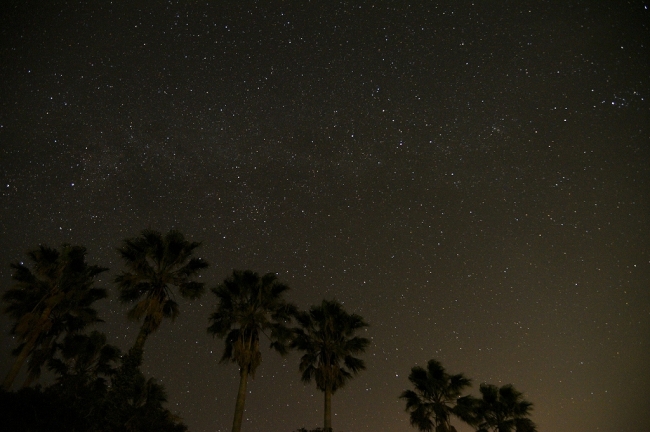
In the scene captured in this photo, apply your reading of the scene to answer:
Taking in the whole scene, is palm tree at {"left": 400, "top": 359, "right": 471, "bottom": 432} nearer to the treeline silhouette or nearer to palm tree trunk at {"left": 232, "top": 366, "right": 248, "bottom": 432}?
the treeline silhouette

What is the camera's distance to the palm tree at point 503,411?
25.9 metres

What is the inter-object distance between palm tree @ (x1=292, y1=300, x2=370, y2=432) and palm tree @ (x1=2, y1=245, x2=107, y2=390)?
11.8 meters

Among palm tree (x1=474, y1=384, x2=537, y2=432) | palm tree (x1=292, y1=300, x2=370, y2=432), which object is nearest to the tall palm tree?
palm tree (x1=292, y1=300, x2=370, y2=432)

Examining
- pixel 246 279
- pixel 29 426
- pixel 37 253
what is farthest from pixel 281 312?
pixel 37 253

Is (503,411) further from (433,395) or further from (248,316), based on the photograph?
(248,316)

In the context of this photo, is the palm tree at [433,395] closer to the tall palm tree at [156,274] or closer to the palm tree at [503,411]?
the palm tree at [503,411]

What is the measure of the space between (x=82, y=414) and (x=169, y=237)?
8203 mm

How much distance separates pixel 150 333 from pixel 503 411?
2056 cm

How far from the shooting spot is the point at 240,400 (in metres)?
20.8

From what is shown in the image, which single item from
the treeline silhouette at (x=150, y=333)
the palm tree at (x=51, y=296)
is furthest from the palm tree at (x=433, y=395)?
the palm tree at (x=51, y=296)

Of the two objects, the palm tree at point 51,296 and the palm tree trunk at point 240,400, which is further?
the palm tree at point 51,296

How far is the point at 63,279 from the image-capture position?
79.1ft

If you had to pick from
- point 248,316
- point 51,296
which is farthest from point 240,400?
point 51,296

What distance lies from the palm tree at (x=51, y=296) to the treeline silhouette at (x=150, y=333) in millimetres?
53
